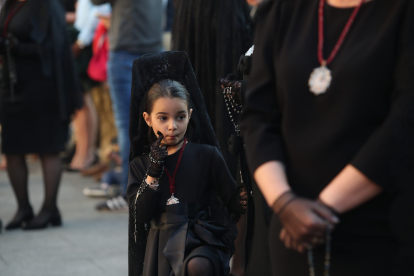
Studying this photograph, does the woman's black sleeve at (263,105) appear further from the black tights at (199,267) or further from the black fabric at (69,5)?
the black fabric at (69,5)

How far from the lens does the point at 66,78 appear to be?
5062 millimetres

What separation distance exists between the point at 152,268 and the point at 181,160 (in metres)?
0.51

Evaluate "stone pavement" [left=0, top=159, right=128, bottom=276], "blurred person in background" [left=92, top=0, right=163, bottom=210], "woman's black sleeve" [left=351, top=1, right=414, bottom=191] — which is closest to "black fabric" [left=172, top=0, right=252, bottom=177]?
"stone pavement" [left=0, top=159, right=128, bottom=276]

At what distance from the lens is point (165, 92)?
2.67m

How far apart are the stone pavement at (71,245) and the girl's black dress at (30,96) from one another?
2.40ft

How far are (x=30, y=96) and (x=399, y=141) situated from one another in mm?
4012

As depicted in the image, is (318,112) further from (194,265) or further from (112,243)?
(112,243)

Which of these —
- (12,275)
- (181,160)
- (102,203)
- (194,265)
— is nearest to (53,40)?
(102,203)

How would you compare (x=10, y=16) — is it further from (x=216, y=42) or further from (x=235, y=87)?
(x=235, y=87)

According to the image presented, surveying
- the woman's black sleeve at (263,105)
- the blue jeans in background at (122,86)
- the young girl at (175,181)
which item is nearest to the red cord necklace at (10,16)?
the blue jeans in background at (122,86)

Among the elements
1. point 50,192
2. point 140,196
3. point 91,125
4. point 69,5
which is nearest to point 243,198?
point 140,196

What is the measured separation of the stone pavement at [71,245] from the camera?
3.91 meters

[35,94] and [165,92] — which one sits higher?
[165,92]

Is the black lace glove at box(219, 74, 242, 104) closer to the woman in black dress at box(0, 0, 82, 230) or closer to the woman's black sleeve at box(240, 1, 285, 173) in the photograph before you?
the woman's black sleeve at box(240, 1, 285, 173)
